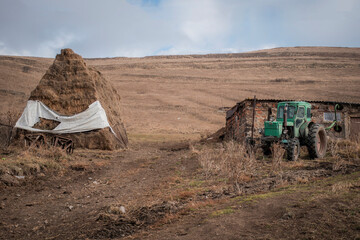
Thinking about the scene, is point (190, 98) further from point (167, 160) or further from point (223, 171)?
point (223, 171)

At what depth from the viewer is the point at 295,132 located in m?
13.4

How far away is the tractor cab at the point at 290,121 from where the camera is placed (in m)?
13.1

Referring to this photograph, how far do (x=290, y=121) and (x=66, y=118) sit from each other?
11.2 metres

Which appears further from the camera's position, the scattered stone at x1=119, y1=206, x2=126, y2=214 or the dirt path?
the scattered stone at x1=119, y1=206, x2=126, y2=214

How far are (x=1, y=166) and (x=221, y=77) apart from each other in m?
59.4

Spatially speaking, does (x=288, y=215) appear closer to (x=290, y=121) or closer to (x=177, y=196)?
(x=177, y=196)

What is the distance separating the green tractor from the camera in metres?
12.9

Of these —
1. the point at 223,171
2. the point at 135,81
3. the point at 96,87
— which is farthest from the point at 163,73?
the point at 223,171

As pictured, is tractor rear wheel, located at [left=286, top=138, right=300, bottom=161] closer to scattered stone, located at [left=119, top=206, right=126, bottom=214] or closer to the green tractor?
the green tractor

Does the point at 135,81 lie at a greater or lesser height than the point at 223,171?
greater

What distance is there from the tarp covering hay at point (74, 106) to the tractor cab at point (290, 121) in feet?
27.4

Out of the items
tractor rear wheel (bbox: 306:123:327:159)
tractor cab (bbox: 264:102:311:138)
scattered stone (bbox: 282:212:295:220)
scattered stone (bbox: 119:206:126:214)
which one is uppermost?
tractor cab (bbox: 264:102:311:138)

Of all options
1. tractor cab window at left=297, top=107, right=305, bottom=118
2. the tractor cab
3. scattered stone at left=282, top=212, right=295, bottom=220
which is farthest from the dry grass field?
tractor cab window at left=297, top=107, right=305, bottom=118

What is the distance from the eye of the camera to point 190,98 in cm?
4969
